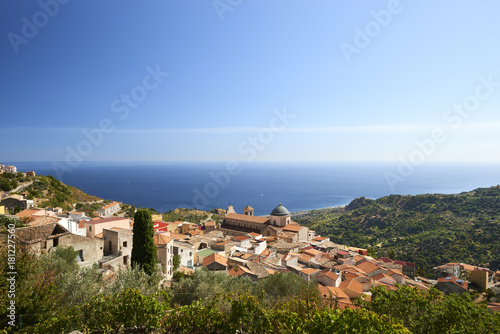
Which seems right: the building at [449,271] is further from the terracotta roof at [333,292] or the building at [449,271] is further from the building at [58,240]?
the building at [58,240]

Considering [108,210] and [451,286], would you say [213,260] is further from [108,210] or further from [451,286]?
[108,210]

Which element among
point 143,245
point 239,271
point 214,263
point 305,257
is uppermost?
point 143,245

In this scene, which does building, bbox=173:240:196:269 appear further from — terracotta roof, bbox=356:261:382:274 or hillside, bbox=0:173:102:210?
hillside, bbox=0:173:102:210

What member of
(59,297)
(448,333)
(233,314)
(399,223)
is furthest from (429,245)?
(59,297)

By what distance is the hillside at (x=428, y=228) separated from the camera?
144 feet

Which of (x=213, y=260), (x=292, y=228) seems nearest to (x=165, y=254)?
(x=213, y=260)

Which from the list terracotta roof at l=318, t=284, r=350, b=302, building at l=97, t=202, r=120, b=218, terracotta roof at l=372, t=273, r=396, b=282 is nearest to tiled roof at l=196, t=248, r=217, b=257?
terracotta roof at l=318, t=284, r=350, b=302

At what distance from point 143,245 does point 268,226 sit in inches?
1070

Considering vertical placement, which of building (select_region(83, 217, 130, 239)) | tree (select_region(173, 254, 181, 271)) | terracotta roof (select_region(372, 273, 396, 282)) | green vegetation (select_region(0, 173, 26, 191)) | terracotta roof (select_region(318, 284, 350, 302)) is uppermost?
green vegetation (select_region(0, 173, 26, 191))

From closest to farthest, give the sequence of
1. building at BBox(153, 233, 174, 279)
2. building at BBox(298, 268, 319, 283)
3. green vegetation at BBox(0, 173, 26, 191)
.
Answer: building at BBox(153, 233, 174, 279) < building at BBox(298, 268, 319, 283) < green vegetation at BBox(0, 173, 26, 191)

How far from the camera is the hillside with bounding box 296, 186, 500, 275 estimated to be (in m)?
43.8

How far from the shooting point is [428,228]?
57.1 meters

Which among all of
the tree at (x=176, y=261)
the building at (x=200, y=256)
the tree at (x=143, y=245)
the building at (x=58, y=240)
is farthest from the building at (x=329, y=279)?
the building at (x=58, y=240)

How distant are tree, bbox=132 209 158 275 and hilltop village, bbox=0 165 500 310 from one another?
0.70 m
